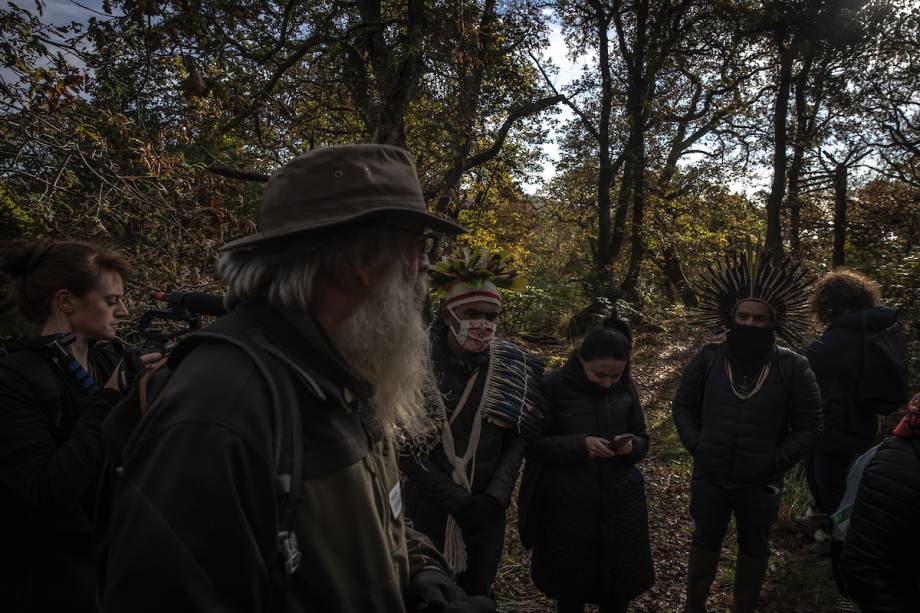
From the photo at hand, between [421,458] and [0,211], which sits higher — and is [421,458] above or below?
below

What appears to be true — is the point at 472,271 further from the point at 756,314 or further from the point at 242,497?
the point at 242,497

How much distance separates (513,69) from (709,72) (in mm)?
8293

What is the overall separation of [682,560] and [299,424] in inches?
178

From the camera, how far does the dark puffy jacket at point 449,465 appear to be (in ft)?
9.91

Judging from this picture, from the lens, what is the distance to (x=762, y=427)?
341 cm

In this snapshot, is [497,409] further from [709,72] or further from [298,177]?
[709,72]

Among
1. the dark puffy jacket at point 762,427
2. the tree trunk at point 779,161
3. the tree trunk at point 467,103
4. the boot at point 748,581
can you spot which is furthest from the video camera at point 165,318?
the tree trunk at point 779,161

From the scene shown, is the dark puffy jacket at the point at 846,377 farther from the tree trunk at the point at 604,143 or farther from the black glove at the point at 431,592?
the tree trunk at the point at 604,143

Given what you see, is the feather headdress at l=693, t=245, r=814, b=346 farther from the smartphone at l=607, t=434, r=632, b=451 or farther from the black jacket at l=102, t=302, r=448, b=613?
the black jacket at l=102, t=302, r=448, b=613

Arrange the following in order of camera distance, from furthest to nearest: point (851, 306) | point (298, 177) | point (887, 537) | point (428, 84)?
point (428, 84)
point (851, 306)
point (887, 537)
point (298, 177)

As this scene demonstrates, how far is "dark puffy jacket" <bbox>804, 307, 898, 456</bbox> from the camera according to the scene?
4082 mm

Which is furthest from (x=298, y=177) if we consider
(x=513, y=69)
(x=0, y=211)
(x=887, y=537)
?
(x=513, y=69)

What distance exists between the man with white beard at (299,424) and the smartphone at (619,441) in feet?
5.42

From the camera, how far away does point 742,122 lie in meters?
16.4
